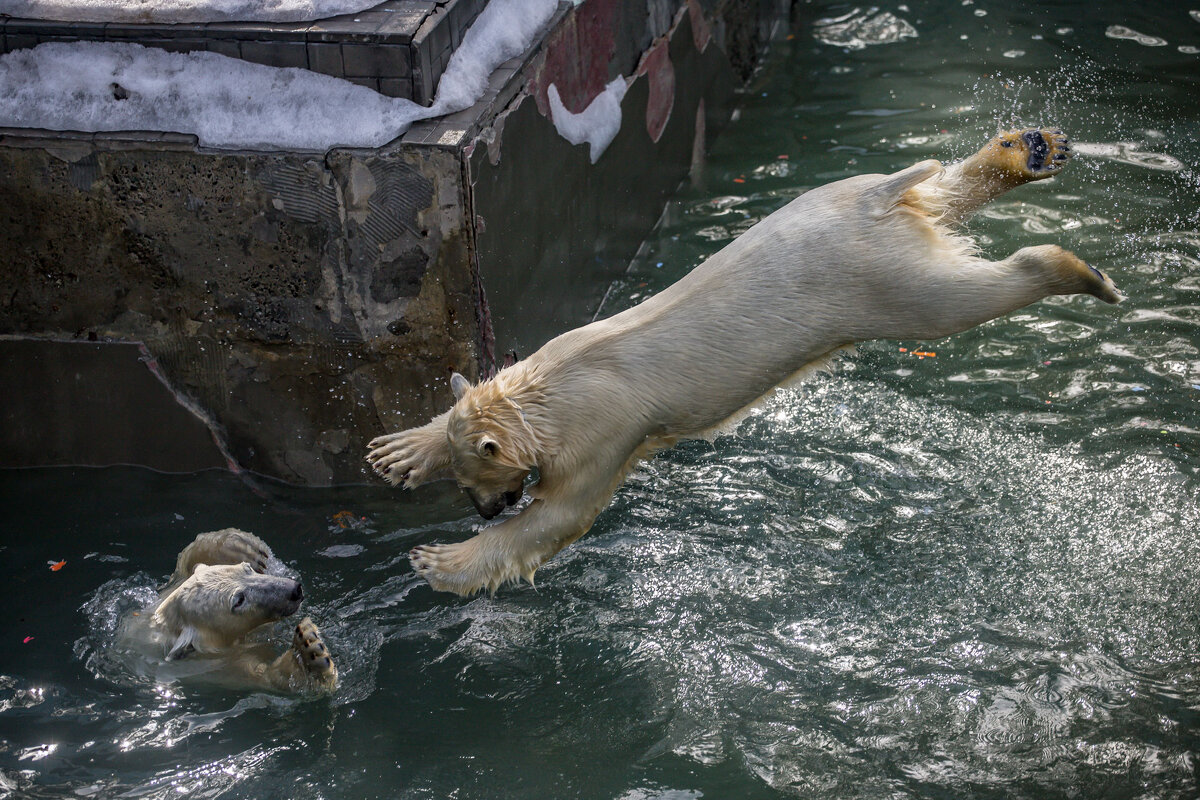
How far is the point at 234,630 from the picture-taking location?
13.9ft

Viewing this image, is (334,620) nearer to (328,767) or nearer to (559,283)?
(328,767)

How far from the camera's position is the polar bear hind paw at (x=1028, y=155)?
416 centimetres

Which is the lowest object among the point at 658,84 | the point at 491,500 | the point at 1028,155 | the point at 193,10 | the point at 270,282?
the point at 491,500

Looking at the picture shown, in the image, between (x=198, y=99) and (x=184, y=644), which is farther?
(x=198, y=99)

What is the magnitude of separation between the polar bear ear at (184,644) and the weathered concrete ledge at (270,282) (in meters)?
1.42

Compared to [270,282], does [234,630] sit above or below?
below

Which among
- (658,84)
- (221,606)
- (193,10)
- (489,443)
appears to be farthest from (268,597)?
(658,84)

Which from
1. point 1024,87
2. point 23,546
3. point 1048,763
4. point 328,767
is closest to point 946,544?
point 1048,763

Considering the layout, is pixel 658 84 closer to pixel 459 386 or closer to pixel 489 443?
pixel 459 386

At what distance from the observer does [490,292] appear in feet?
17.0

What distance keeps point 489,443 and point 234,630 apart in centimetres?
137

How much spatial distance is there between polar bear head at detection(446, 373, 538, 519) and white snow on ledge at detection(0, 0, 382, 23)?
213 centimetres

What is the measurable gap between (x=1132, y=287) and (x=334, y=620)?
14.8ft

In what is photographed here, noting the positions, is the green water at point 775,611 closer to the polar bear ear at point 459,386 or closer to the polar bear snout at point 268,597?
the polar bear snout at point 268,597
